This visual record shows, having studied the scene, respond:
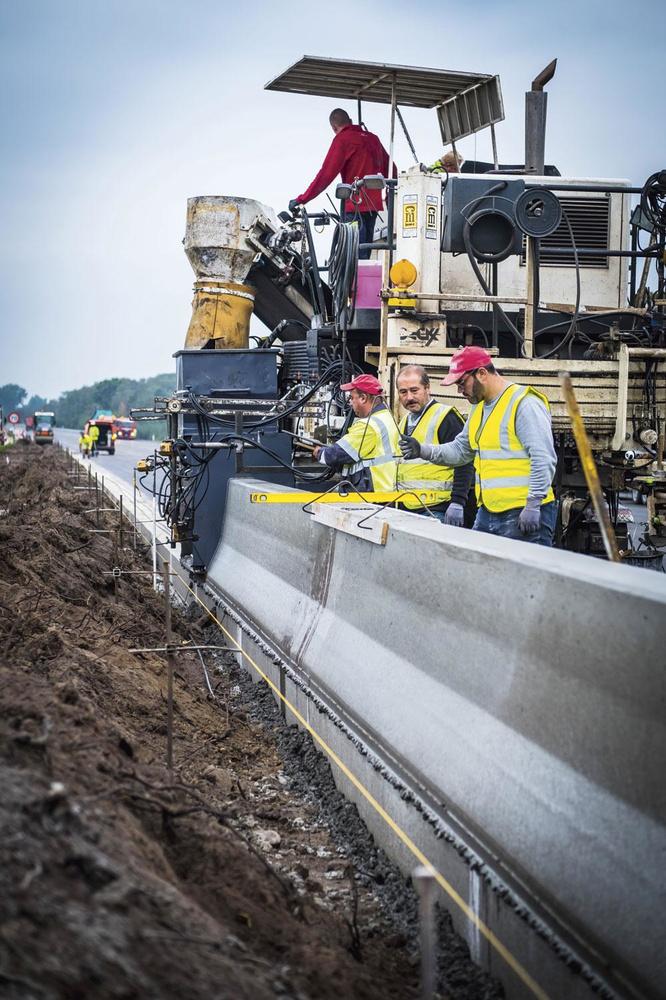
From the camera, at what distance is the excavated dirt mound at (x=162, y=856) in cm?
274

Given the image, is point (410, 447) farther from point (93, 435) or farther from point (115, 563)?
point (93, 435)

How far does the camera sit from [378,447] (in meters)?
8.52

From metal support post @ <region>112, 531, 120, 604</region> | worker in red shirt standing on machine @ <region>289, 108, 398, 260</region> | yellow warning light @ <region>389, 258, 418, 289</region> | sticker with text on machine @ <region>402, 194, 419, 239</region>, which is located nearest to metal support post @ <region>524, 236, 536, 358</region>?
yellow warning light @ <region>389, 258, 418, 289</region>

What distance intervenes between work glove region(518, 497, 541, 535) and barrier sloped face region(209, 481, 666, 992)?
88cm

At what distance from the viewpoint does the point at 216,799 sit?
18.8 feet

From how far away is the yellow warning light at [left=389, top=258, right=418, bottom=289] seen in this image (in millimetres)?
9719

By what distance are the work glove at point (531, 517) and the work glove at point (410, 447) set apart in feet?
3.15

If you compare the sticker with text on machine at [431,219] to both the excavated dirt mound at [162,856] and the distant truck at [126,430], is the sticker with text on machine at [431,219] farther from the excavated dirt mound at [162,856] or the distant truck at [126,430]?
the distant truck at [126,430]

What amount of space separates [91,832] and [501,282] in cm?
884

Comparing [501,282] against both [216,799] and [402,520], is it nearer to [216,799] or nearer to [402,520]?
[402,520]

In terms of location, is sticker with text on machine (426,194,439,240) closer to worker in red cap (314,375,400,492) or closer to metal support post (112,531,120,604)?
worker in red cap (314,375,400,492)

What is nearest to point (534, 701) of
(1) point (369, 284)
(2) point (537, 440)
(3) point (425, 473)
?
(2) point (537, 440)

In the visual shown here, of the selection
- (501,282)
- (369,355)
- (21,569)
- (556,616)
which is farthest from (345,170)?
(556,616)

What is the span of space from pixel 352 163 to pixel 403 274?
10.3ft
